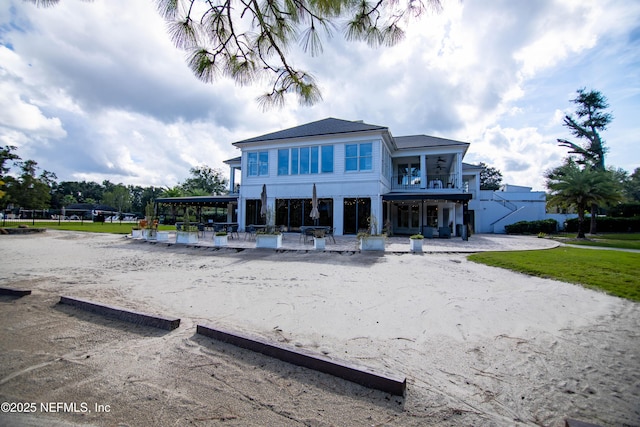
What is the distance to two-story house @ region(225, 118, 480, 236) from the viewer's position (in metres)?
18.6

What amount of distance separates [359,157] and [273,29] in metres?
14.8

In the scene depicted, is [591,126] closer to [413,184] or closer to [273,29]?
[413,184]

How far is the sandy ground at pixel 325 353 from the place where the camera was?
7.38 feet

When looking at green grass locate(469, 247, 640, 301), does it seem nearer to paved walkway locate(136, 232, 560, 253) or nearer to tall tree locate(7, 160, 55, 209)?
paved walkway locate(136, 232, 560, 253)

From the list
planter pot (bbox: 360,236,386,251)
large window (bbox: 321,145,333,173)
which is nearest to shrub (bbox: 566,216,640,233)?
large window (bbox: 321,145,333,173)

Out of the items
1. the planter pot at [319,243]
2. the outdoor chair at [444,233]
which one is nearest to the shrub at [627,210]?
the outdoor chair at [444,233]

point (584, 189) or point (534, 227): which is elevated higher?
point (584, 189)

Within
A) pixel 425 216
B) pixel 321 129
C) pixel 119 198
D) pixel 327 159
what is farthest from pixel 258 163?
pixel 119 198

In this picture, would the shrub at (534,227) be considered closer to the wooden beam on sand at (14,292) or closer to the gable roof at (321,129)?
the gable roof at (321,129)

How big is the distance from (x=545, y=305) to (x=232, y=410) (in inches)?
213

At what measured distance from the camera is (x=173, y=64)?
4641 millimetres

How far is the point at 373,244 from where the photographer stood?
11430 mm

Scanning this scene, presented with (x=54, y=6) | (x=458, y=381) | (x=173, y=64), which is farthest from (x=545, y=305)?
(x=54, y=6)

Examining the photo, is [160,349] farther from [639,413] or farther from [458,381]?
[639,413]
